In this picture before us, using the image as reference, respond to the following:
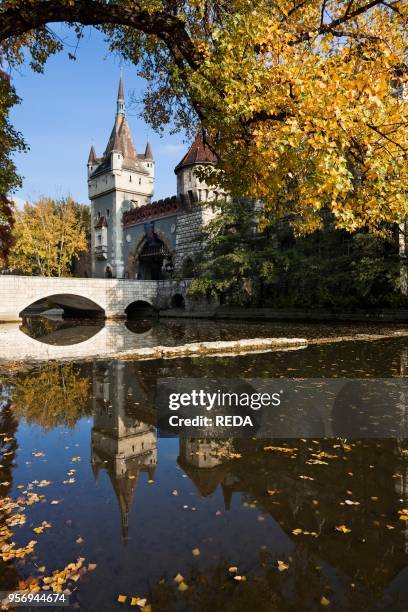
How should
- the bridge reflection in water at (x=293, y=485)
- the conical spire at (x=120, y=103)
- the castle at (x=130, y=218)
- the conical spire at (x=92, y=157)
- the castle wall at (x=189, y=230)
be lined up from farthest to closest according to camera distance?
the conical spire at (x=92, y=157) → the conical spire at (x=120, y=103) → the castle at (x=130, y=218) → the castle wall at (x=189, y=230) → the bridge reflection in water at (x=293, y=485)

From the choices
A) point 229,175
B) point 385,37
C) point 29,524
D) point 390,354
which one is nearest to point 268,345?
point 390,354

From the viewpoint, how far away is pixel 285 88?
5172mm

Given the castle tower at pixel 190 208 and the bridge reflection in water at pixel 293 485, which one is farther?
the castle tower at pixel 190 208

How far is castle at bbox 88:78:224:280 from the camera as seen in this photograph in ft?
119

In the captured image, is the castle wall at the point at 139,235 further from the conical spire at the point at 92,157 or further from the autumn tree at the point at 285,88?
the autumn tree at the point at 285,88

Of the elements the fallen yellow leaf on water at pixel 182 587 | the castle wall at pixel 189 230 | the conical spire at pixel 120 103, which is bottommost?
the fallen yellow leaf on water at pixel 182 587

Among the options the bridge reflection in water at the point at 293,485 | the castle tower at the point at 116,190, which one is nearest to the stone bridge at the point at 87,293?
the castle tower at the point at 116,190

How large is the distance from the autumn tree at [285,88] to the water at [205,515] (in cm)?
321

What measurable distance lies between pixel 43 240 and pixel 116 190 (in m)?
8.91

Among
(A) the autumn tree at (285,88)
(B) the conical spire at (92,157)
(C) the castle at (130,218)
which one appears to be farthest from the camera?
(B) the conical spire at (92,157)

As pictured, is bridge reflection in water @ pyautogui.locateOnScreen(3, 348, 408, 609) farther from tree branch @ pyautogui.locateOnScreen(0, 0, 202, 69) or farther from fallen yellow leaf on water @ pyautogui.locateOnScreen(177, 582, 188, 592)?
tree branch @ pyautogui.locateOnScreen(0, 0, 202, 69)

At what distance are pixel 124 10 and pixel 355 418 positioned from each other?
603 cm

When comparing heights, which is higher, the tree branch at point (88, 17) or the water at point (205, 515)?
the tree branch at point (88, 17)

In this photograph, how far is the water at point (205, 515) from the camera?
2.30 m
